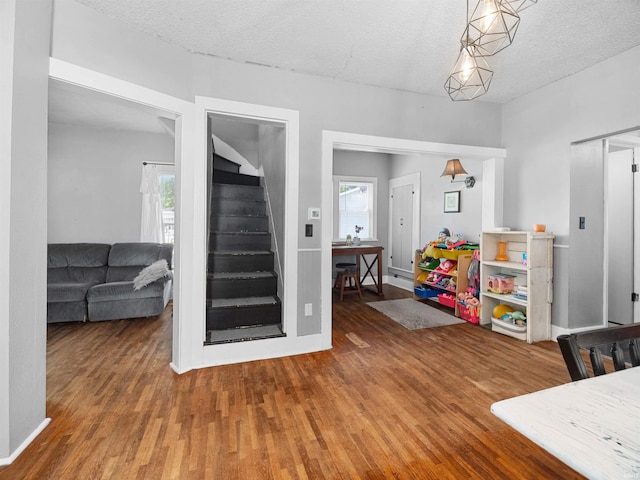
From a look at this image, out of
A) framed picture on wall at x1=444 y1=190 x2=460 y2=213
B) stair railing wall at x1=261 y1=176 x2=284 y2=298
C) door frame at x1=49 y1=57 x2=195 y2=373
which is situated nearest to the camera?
door frame at x1=49 y1=57 x2=195 y2=373

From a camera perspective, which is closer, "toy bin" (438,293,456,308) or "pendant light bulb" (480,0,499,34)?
"pendant light bulb" (480,0,499,34)

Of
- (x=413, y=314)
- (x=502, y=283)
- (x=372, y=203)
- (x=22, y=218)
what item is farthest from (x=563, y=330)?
(x=22, y=218)

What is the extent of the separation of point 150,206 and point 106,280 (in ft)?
4.07

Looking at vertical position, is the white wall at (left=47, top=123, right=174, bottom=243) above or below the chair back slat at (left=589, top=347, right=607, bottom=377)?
above

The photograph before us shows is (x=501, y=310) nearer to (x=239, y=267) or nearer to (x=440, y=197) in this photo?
(x=440, y=197)

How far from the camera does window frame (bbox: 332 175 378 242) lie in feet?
19.6

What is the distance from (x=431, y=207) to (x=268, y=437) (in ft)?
15.1

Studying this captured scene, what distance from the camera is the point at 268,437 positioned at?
175 centimetres

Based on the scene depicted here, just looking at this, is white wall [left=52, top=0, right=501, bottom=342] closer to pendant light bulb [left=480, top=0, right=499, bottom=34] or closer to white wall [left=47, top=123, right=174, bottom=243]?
pendant light bulb [left=480, top=0, right=499, bottom=34]

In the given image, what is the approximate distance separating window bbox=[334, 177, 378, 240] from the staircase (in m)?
1.89

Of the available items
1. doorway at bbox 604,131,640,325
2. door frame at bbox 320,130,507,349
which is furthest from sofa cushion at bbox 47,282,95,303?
doorway at bbox 604,131,640,325

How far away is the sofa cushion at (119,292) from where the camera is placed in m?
3.74

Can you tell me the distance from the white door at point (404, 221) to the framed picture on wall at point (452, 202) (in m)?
0.65

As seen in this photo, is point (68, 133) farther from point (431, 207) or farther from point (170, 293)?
point (431, 207)
